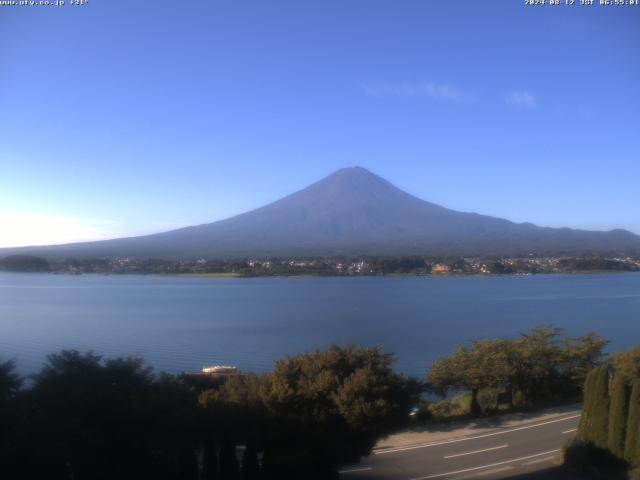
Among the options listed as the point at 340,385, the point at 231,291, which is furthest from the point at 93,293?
the point at 340,385

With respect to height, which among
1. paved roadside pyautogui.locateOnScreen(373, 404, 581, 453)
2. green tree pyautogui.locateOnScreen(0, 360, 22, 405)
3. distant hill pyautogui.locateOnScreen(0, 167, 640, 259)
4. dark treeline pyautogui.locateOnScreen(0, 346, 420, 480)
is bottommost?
paved roadside pyautogui.locateOnScreen(373, 404, 581, 453)

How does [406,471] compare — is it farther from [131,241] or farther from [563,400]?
[131,241]

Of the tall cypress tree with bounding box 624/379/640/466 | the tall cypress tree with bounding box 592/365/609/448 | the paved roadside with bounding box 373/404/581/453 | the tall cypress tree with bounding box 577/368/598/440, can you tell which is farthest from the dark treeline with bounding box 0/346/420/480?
the tall cypress tree with bounding box 624/379/640/466

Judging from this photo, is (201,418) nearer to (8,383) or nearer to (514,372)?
(8,383)

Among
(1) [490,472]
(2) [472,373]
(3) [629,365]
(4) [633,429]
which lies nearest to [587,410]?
(4) [633,429]

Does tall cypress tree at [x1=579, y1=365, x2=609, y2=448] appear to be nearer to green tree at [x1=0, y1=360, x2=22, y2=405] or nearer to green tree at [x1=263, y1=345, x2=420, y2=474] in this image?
green tree at [x1=263, y1=345, x2=420, y2=474]
